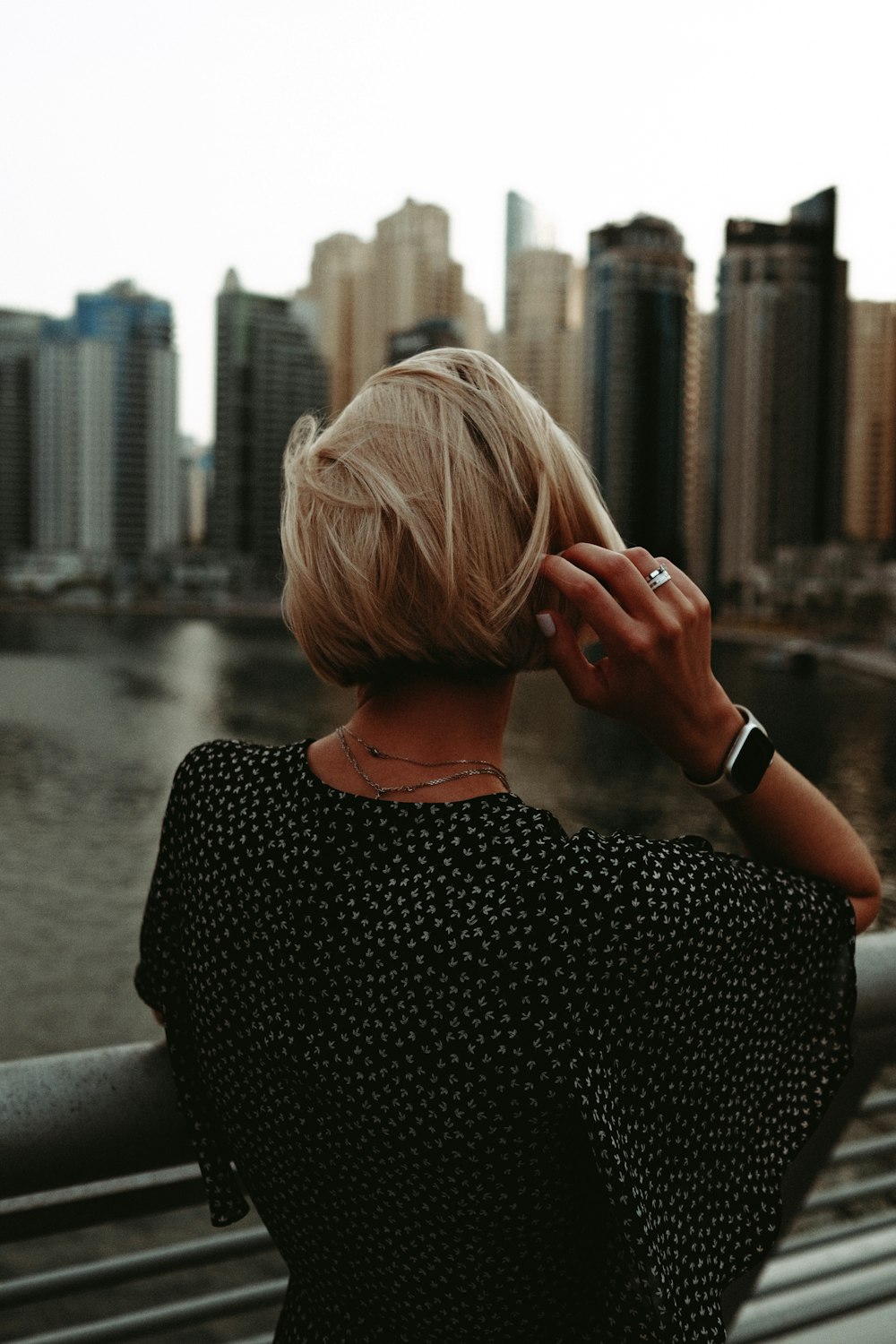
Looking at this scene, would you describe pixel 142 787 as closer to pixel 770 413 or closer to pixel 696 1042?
pixel 696 1042

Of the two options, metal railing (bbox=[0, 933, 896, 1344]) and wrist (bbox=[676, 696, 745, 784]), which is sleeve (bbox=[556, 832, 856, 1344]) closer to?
wrist (bbox=[676, 696, 745, 784])

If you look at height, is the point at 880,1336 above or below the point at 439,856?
below

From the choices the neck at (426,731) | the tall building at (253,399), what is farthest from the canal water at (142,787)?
the tall building at (253,399)

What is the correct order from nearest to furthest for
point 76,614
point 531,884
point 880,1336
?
point 531,884, point 880,1336, point 76,614

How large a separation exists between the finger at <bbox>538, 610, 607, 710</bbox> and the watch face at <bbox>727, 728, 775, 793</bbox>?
0.35 feet

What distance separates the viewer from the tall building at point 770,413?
103m

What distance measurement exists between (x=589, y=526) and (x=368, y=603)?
158 mm

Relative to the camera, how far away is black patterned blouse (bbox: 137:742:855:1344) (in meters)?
0.69

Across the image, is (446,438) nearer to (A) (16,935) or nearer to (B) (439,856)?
(B) (439,856)

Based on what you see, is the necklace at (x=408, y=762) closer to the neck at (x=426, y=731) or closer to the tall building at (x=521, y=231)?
the neck at (x=426, y=731)

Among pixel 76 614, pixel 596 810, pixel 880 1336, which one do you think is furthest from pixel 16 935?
pixel 76 614

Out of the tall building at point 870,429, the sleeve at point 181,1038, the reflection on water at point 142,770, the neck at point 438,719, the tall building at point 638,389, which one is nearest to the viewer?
the neck at point 438,719

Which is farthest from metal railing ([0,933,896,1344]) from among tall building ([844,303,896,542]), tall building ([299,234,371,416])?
tall building ([844,303,896,542])

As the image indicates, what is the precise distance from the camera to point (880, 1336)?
4.71 feet
